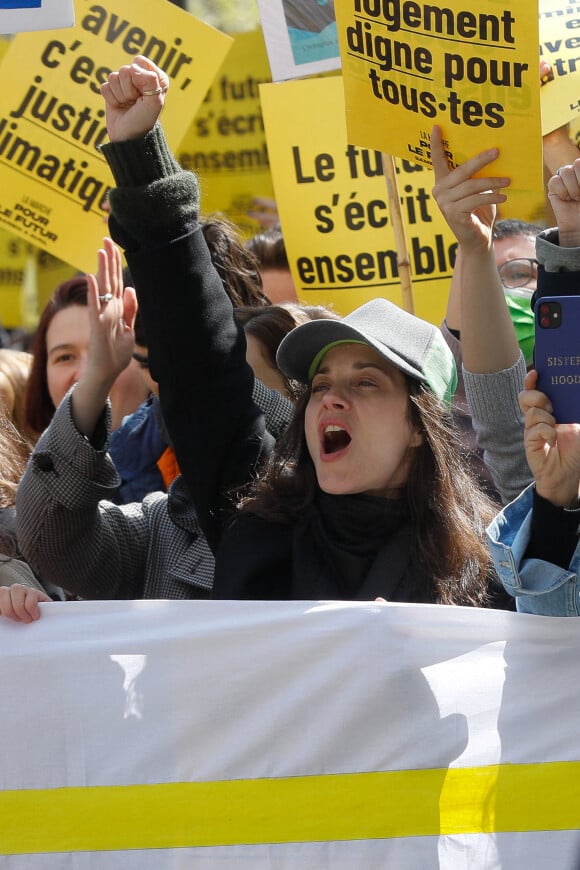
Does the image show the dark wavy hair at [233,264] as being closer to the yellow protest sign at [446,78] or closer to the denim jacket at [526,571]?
the yellow protest sign at [446,78]

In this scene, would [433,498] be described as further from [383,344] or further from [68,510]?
[68,510]

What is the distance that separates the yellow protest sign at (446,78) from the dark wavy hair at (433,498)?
1.52 feet

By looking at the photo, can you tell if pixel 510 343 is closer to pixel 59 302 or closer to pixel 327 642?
pixel 327 642

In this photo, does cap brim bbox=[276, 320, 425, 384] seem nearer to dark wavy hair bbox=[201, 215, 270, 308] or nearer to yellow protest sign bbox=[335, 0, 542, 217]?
yellow protest sign bbox=[335, 0, 542, 217]

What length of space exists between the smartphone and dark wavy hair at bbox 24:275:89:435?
216cm

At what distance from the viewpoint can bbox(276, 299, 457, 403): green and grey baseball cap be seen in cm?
258

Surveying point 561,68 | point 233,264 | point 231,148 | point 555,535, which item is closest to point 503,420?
point 555,535

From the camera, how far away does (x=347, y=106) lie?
2623 millimetres

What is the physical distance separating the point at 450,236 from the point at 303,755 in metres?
2.21

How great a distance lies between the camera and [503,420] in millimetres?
2594

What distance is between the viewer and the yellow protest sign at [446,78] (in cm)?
240

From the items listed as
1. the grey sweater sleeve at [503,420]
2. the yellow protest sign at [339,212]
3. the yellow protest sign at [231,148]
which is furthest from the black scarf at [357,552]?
the yellow protest sign at [231,148]

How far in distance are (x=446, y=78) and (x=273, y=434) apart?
32.0 inches

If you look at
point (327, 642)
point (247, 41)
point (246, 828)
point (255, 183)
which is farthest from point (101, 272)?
point (247, 41)
